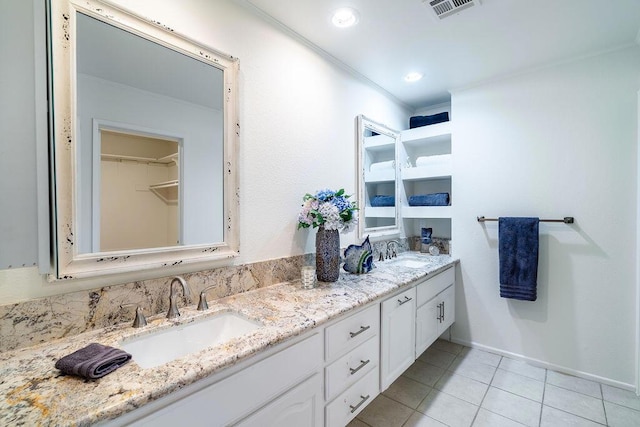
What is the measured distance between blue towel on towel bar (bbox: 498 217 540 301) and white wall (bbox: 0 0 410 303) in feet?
4.29

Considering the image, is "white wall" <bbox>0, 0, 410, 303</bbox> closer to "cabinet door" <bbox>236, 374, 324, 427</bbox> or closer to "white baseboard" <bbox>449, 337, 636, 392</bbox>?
"cabinet door" <bbox>236, 374, 324, 427</bbox>

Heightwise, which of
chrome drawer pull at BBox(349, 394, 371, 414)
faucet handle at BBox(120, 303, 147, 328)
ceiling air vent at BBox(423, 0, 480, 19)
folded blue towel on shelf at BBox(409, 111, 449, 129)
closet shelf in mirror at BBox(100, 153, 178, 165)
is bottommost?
chrome drawer pull at BBox(349, 394, 371, 414)

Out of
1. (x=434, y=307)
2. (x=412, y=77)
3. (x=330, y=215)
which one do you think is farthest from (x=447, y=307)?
(x=412, y=77)

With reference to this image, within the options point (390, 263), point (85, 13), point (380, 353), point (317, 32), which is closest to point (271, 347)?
point (380, 353)

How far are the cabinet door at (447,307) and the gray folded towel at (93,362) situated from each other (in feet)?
7.05

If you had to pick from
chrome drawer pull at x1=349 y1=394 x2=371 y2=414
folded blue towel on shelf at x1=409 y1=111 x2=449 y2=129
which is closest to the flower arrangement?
chrome drawer pull at x1=349 y1=394 x2=371 y2=414

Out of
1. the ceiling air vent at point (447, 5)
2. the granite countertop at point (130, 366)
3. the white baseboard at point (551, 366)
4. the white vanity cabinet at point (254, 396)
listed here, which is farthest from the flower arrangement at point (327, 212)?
the white baseboard at point (551, 366)

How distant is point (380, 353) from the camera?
1.56 meters

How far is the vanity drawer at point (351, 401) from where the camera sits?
124cm

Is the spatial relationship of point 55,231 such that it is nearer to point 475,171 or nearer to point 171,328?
point 171,328

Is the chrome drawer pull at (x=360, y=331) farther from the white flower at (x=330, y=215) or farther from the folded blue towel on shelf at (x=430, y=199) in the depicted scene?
the folded blue towel on shelf at (x=430, y=199)

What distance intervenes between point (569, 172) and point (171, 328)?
9.00 feet

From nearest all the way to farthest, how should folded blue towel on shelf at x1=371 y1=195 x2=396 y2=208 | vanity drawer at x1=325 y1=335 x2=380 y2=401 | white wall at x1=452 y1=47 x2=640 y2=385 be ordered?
vanity drawer at x1=325 y1=335 x2=380 y2=401 → white wall at x1=452 y1=47 x2=640 y2=385 → folded blue towel on shelf at x1=371 y1=195 x2=396 y2=208

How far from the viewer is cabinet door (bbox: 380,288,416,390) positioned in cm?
159
